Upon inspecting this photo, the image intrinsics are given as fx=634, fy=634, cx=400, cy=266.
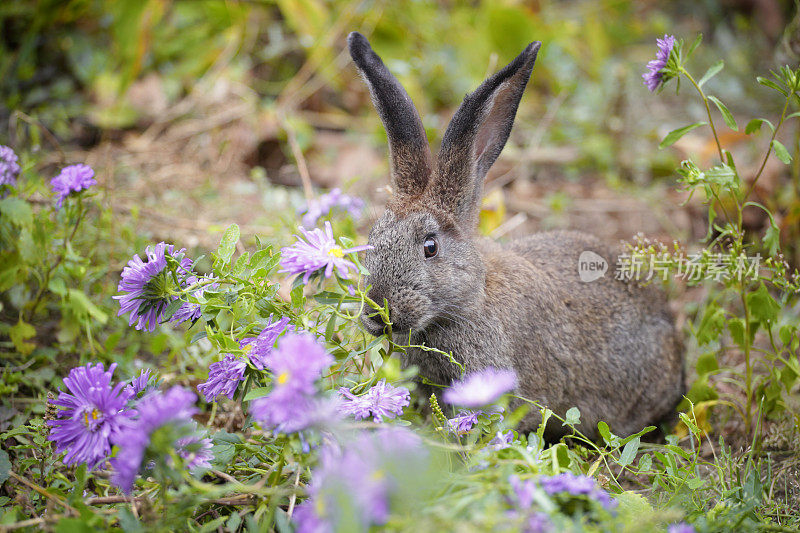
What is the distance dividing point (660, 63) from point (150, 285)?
8.56 feet

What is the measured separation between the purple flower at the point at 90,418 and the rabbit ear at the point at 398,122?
1966mm

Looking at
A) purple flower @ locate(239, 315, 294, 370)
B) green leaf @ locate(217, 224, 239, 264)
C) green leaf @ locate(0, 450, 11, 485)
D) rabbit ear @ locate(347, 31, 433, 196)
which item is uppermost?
rabbit ear @ locate(347, 31, 433, 196)

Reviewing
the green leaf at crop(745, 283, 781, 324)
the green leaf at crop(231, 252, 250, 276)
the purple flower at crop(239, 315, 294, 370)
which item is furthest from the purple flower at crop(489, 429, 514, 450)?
the green leaf at crop(745, 283, 781, 324)

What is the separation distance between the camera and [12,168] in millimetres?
3689

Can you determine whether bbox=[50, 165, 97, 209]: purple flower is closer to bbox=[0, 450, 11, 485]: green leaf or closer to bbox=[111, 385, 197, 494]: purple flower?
bbox=[0, 450, 11, 485]: green leaf

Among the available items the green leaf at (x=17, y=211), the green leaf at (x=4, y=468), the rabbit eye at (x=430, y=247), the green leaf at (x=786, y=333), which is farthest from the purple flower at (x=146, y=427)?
the green leaf at (x=786, y=333)

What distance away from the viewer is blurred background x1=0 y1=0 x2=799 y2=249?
6355mm

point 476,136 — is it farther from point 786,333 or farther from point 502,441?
point 786,333

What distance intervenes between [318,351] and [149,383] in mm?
1173

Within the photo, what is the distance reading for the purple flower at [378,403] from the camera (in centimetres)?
248

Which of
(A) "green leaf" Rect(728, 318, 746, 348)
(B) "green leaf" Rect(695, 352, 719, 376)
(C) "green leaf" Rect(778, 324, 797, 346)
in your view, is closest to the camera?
(C) "green leaf" Rect(778, 324, 797, 346)

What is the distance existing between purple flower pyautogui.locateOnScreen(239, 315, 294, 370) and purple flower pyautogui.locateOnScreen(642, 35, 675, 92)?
220 cm

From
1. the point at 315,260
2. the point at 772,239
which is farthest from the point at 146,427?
the point at 772,239

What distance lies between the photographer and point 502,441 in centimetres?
245
